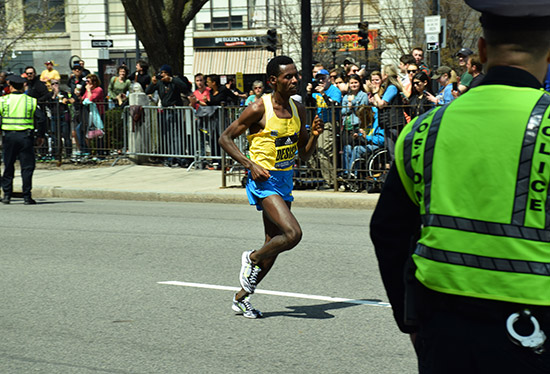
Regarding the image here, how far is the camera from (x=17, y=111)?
14.4m

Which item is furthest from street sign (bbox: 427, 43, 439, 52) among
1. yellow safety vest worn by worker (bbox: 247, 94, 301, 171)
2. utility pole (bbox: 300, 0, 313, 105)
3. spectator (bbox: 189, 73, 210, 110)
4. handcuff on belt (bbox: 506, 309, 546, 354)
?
handcuff on belt (bbox: 506, 309, 546, 354)

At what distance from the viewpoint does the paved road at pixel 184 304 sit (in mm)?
5688

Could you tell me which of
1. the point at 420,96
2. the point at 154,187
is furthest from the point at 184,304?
the point at 154,187

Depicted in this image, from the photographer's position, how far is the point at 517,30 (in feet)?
7.85

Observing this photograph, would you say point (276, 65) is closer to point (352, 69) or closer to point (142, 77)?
point (352, 69)

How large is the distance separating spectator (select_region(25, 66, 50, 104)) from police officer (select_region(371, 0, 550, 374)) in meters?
18.4

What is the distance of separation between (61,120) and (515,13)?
18.1 metres

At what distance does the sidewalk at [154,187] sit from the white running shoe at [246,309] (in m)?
6.60

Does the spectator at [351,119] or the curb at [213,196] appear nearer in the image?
the curb at [213,196]

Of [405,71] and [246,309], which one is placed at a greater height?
[405,71]

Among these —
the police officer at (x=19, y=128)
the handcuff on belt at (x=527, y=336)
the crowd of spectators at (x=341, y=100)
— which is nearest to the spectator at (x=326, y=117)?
the crowd of spectators at (x=341, y=100)

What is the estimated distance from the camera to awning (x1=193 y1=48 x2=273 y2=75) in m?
48.5

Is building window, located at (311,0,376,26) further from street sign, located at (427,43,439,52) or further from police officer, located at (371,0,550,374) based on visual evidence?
police officer, located at (371,0,550,374)

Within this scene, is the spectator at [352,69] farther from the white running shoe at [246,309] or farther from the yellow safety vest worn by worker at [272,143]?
the white running shoe at [246,309]
